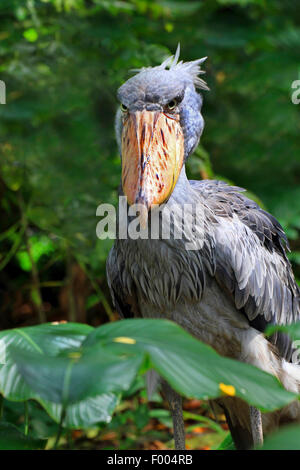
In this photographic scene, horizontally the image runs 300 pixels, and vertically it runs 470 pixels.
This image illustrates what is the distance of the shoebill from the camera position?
2.07 meters

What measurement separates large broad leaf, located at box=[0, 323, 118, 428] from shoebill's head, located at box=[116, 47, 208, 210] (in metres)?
0.48

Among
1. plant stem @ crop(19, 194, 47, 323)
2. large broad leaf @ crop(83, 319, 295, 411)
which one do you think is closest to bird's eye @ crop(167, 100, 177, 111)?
large broad leaf @ crop(83, 319, 295, 411)

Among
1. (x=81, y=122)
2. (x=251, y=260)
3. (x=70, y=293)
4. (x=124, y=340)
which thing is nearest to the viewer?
(x=124, y=340)

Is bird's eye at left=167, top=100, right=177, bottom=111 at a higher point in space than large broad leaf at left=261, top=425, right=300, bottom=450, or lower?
higher

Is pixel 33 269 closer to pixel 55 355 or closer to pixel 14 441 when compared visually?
pixel 14 441

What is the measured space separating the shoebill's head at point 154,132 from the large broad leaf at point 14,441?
0.96 metres

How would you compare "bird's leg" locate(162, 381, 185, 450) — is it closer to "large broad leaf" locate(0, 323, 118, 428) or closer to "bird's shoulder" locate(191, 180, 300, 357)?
"bird's shoulder" locate(191, 180, 300, 357)

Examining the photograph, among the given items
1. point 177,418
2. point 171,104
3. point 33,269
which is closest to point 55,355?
point 171,104

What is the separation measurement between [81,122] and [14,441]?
2.46 metres

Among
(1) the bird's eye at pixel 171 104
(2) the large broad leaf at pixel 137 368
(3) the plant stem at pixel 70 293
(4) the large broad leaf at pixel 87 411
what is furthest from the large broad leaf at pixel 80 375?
(3) the plant stem at pixel 70 293

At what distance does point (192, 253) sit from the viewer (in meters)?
2.33

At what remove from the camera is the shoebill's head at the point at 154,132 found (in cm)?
196

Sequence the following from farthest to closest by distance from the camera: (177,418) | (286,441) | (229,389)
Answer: (177,418) → (229,389) → (286,441)

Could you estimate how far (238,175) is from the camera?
204 inches
